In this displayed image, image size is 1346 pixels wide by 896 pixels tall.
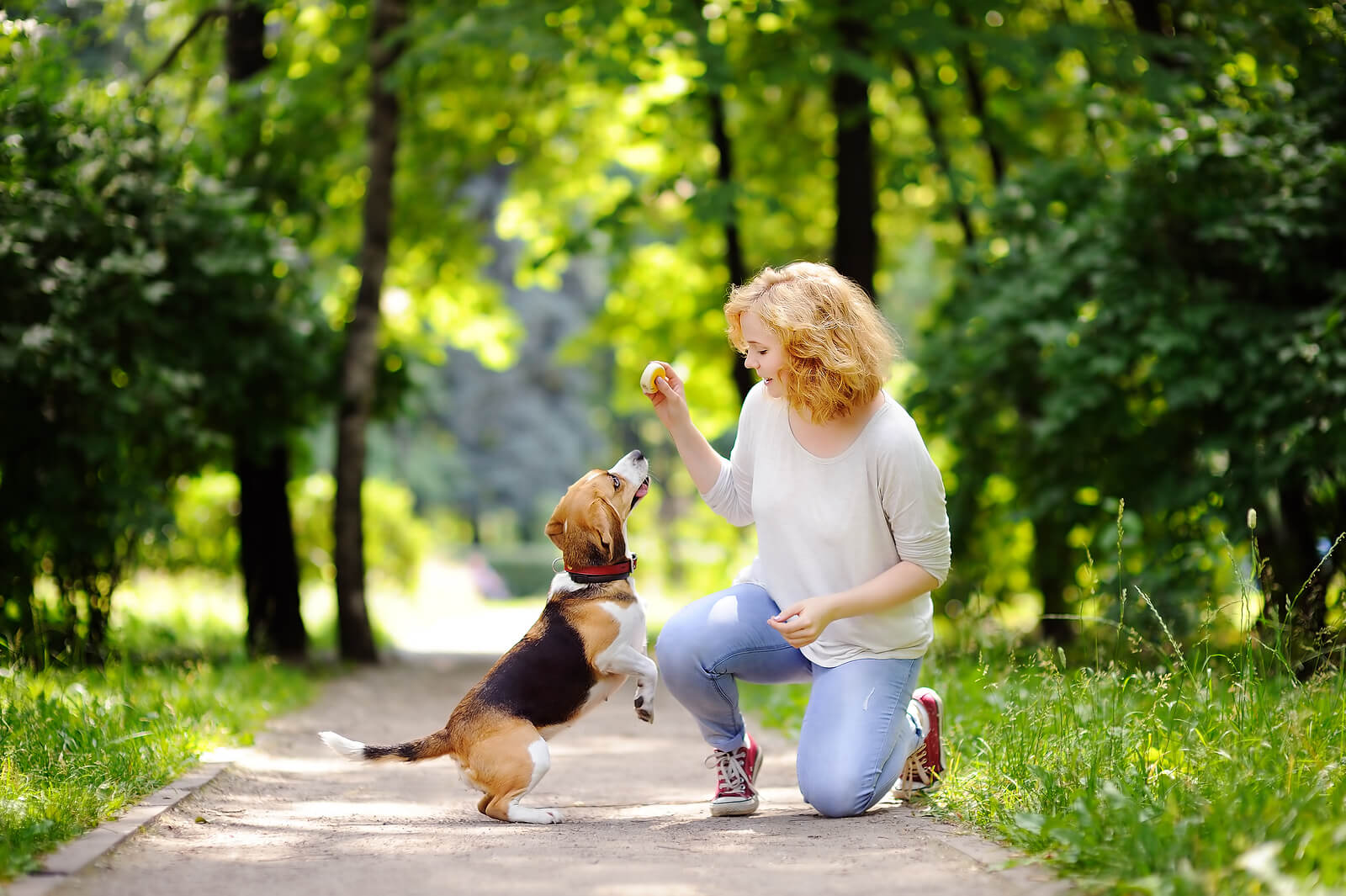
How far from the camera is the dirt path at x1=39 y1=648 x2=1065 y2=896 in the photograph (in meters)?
3.40

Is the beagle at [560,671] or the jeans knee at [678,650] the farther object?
the jeans knee at [678,650]

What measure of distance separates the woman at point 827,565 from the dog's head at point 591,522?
0.34m

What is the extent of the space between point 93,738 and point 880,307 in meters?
5.47

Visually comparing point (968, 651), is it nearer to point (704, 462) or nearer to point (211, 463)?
point (704, 462)

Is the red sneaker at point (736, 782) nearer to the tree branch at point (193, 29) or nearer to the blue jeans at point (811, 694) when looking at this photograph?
the blue jeans at point (811, 694)

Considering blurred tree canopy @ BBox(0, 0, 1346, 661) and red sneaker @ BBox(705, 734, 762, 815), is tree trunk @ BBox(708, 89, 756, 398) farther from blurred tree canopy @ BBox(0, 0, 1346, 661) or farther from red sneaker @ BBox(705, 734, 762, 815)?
red sneaker @ BBox(705, 734, 762, 815)

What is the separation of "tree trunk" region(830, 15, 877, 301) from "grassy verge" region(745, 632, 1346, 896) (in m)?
6.76

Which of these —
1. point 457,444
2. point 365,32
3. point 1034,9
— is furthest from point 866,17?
point 457,444

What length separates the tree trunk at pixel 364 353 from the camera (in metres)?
10.6

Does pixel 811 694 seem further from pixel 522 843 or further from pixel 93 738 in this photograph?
pixel 93 738

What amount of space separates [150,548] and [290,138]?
12.3ft

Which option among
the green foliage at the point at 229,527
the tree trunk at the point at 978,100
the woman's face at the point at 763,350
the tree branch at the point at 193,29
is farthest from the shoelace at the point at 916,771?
the green foliage at the point at 229,527

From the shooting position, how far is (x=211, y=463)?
10.2 m

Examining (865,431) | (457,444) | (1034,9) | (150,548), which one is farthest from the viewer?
(457,444)
